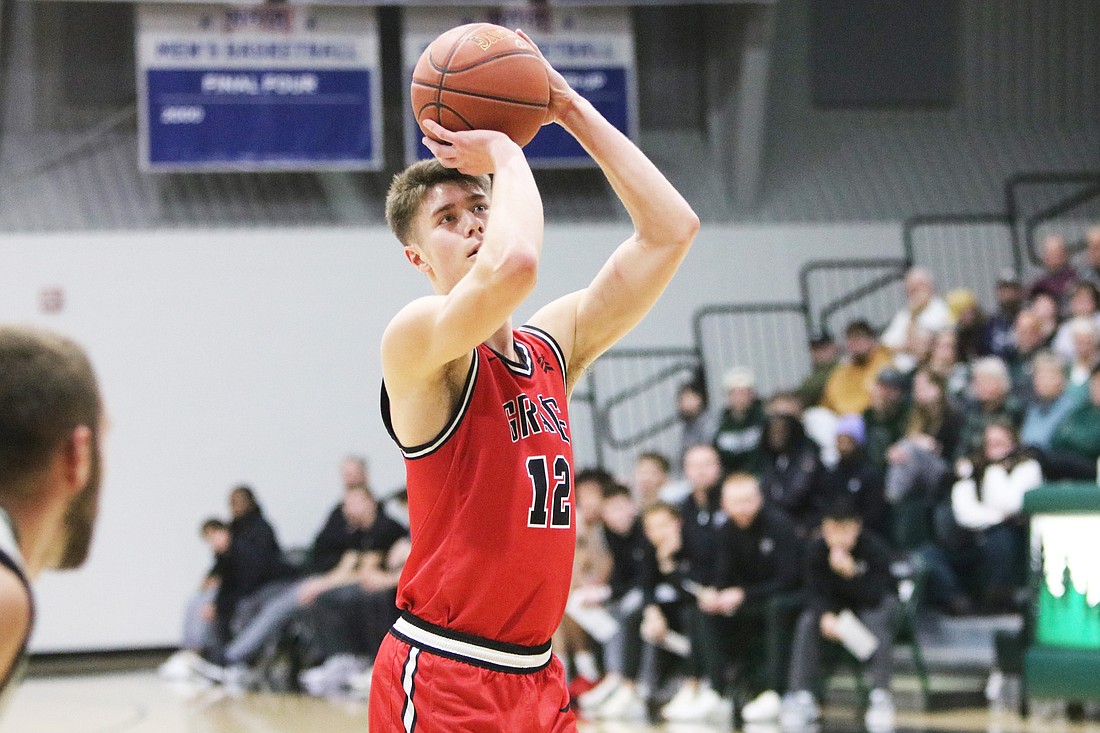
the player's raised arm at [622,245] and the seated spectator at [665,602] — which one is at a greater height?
the player's raised arm at [622,245]

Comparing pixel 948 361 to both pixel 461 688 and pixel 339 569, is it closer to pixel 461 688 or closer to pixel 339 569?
pixel 339 569

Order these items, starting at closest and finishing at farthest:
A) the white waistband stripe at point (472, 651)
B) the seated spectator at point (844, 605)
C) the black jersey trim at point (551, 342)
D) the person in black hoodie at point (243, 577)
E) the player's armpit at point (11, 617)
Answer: the player's armpit at point (11, 617)
the white waistband stripe at point (472, 651)
the black jersey trim at point (551, 342)
the seated spectator at point (844, 605)
the person in black hoodie at point (243, 577)

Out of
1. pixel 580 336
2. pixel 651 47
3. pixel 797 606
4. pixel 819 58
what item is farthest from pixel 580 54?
pixel 580 336

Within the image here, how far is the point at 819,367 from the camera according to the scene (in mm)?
12641

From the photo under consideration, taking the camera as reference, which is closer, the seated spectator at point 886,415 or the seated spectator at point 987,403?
the seated spectator at point 987,403

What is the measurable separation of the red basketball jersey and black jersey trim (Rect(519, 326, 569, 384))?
239 mm

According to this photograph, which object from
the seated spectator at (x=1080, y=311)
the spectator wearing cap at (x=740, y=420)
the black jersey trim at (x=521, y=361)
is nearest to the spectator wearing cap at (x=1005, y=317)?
the seated spectator at (x=1080, y=311)

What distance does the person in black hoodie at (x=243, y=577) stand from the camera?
11727 millimetres

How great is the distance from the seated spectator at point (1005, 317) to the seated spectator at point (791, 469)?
7.05ft

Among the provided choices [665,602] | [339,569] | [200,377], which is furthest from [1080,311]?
[200,377]

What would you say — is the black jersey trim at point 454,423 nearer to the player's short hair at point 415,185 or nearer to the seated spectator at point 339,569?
the player's short hair at point 415,185

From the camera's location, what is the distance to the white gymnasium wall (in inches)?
517

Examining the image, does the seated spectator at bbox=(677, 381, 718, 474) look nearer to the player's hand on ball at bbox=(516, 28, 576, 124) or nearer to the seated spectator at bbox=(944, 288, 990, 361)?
the seated spectator at bbox=(944, 288, 990, 361)

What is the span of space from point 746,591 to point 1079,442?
2.27m
